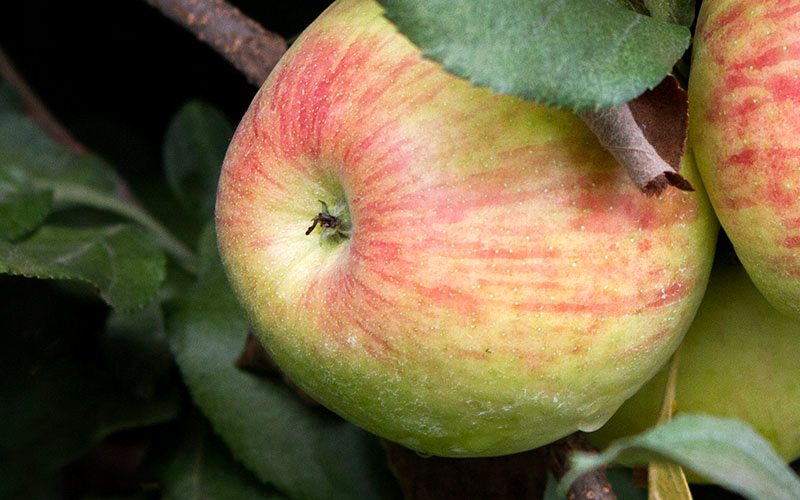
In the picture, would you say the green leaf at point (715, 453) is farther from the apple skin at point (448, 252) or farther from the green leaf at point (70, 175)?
the green leaf at point (70, 175)

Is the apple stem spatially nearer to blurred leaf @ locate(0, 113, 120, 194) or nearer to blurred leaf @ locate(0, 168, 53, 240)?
blurred leaf @ locate(0, 168, 53, 240)

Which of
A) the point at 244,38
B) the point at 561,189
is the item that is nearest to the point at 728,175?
the point at 561,189

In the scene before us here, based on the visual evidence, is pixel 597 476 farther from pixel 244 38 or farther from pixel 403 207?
pixel 244 38

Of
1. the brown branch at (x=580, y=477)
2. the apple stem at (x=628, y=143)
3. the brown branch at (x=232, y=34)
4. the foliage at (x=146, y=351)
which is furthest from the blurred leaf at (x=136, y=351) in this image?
the apple stem at (x=628, y=143)

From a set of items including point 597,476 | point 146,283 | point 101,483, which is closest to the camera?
point 597,476

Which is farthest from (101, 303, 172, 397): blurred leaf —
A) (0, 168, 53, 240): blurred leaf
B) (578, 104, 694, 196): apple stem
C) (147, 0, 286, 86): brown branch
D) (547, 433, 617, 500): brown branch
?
(578, 104, 694, 196): apple stem

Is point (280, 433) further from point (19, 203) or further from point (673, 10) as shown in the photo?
point (673, 10)

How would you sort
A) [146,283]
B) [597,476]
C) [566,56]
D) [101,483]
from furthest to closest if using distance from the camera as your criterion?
[101,483]
[146,283]
[597,476]
[566,56]

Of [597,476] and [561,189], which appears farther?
[597,476]
